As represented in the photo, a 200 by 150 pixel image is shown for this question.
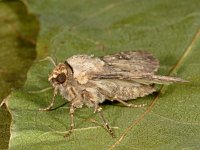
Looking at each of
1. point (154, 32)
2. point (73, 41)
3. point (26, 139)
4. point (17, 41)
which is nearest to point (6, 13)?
point (17, 41)

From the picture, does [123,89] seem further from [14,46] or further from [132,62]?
[14,46]

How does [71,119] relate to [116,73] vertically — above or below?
below

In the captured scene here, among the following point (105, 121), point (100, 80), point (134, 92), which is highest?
point (100, 80)

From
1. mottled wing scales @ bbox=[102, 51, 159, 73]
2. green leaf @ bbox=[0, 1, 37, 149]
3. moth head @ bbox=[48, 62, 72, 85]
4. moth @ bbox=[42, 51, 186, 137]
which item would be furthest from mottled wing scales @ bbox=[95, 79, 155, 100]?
green leaf @ bbox=[0, 1, 37, 149]

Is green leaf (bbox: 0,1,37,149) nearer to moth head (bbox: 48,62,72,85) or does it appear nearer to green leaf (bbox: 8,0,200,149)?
green leaf (bbox: 8,0,200,149)

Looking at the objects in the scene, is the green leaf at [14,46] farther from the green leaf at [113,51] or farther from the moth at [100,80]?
the moth at [100,80]

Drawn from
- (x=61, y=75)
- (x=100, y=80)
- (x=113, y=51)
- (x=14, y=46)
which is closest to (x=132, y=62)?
(x=100, y=80)

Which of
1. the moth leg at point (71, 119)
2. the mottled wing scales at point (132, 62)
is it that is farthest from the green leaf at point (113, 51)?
the mottled wing scales at point (132, 62)
